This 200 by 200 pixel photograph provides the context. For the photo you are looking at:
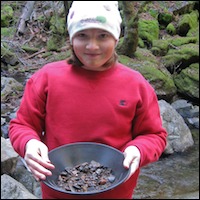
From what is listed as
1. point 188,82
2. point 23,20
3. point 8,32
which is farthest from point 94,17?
point 23,20

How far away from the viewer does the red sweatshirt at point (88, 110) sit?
1473 mm

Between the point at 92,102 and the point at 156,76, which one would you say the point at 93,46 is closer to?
the point at 92,102

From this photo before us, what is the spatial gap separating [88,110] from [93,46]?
0.25m

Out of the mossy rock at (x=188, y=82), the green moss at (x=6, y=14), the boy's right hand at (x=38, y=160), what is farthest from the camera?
the green moss at (x=6, y=14)

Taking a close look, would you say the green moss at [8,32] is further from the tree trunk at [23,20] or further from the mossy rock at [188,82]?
the mossy rock at [188,82]

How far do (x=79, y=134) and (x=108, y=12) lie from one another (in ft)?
1.57

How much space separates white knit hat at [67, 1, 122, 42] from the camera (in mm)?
1409

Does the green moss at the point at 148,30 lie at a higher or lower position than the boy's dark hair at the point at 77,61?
lower

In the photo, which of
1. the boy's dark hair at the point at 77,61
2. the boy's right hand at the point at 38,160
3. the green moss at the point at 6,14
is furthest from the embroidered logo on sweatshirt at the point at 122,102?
the green moss at the point at 6,14

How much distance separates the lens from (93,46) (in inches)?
54.9

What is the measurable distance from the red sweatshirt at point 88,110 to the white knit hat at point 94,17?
6.9 inches

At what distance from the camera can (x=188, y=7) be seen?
10820mm

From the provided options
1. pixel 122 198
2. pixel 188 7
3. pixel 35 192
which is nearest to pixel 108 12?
pixel 122 198

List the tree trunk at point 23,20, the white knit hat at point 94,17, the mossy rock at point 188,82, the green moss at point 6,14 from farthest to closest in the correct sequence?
the green moss at point 6,14 < the tree trunk at point 23,20 < the mossy rock at point 188,82 < the white knit hat at point 94,17
